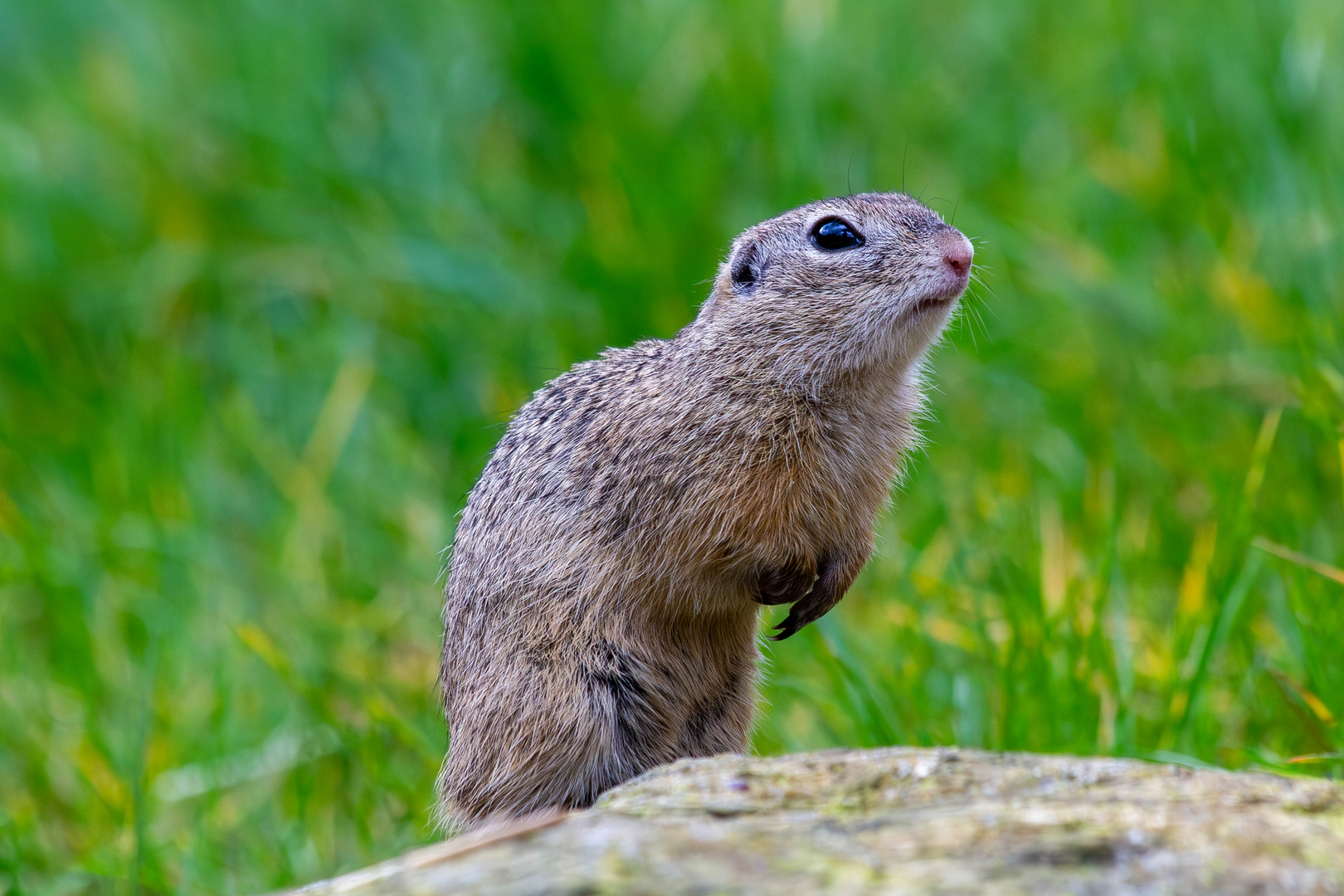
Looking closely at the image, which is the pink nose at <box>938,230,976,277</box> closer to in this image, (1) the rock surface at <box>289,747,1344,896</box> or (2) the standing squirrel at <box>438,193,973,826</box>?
(2) the standing squirrel at <box>438,193,973,826</box>

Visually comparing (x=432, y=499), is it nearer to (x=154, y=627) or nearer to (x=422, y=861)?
(x=154, y=627)

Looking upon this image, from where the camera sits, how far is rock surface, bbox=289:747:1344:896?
213cm

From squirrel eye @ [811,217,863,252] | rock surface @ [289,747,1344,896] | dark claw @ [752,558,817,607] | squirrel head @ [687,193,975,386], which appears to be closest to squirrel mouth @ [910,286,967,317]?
squirrel head @ [687,193,975,386]

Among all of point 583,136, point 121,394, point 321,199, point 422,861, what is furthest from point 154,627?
point 422,861

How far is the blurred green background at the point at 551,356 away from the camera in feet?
16.0

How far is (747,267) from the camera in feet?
13.9

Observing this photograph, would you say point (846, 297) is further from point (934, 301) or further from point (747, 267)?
point (747, 267)

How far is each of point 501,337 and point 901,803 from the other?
5.01 m

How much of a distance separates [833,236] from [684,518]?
0.97 m

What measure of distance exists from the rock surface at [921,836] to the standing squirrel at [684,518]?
922 mm

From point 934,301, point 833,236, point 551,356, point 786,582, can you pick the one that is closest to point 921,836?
point 786,582

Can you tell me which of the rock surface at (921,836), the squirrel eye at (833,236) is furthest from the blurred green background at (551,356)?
the rock surface at (921,836)

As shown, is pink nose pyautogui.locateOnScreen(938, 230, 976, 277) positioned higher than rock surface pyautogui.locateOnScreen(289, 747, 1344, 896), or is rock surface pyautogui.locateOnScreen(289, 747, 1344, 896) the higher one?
pink nose pyautogui.locateOnScreen(938, 230, 976, 277)

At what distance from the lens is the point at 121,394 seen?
7.68 metres
